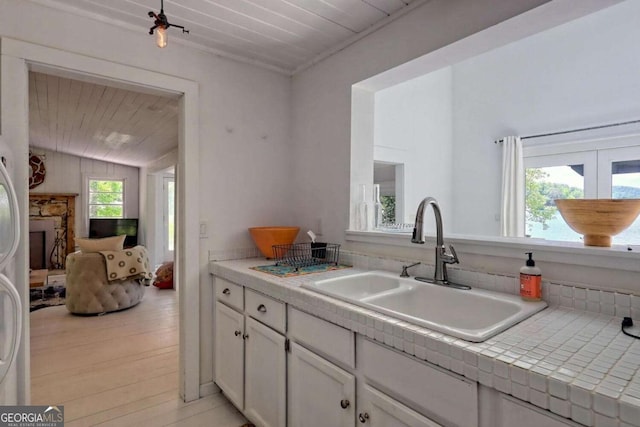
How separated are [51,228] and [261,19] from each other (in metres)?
7.37

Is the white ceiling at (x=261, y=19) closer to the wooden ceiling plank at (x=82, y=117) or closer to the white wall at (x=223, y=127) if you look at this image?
the white wall at (x=223, y=127)

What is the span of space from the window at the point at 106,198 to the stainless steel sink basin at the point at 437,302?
757 centimetres

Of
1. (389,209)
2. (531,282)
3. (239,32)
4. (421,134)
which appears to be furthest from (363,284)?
(421,134)

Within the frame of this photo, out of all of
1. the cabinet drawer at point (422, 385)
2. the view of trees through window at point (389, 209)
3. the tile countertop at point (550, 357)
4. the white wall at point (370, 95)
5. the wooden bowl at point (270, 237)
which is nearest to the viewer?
the tile countertop at point (550, 357)

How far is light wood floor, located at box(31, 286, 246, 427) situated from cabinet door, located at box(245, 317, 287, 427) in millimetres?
322

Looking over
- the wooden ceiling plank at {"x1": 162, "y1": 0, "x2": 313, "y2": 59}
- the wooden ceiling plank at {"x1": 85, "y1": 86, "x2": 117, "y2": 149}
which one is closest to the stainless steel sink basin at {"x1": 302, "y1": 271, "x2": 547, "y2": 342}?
the wooden ceiling plank at {"x1": 162, "y1": 0, "x2": 313, "y2": 59}

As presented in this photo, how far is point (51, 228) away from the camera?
685cm

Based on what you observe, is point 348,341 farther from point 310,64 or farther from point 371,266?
point 310,64

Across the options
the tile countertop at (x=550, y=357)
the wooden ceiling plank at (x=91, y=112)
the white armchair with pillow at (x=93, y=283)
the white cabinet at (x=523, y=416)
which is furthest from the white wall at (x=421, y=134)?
the white armchair with pillow at (x=93, y=283)

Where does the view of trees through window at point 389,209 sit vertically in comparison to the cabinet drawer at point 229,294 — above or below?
above

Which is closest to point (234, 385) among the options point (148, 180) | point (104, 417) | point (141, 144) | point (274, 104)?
point (104, 417)

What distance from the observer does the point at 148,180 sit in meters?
6.78

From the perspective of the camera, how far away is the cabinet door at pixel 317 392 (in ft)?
3.97

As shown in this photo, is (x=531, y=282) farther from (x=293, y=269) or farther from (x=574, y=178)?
(x=574, y=178)
